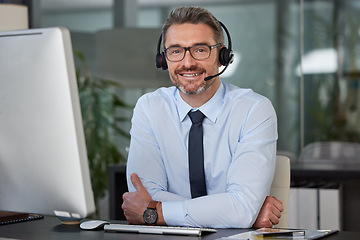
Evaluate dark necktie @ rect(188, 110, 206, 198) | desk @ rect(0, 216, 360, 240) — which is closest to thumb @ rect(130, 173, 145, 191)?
dark necktie @ rect(188, 110, 206, 198)

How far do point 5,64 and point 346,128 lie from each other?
3.97 metres

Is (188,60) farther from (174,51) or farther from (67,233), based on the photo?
(67,233)

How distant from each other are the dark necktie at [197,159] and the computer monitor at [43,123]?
2.70 ft

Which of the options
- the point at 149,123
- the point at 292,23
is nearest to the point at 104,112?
the point at 292,23

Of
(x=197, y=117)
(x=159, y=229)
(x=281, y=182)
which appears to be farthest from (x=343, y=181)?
(x=159, y=229)

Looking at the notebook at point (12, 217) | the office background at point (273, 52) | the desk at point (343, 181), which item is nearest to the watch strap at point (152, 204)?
the notebook at point (12, 217)

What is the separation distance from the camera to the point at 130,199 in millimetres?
2225

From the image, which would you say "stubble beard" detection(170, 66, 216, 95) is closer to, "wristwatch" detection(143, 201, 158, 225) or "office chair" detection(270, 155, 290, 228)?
"office chair" detection(270, 155, 290, 228)

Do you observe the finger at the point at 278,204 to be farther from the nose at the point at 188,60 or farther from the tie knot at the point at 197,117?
the nose at the point at 188,60

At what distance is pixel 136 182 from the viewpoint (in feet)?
7.59

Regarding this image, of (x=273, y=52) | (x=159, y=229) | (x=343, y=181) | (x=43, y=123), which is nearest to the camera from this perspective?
(x=43, y=123)

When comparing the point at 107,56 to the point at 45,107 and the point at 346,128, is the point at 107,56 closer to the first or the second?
the point at 346,128

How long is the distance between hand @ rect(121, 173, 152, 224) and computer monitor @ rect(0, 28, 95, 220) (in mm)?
489

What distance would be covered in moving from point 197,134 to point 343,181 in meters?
1.96
